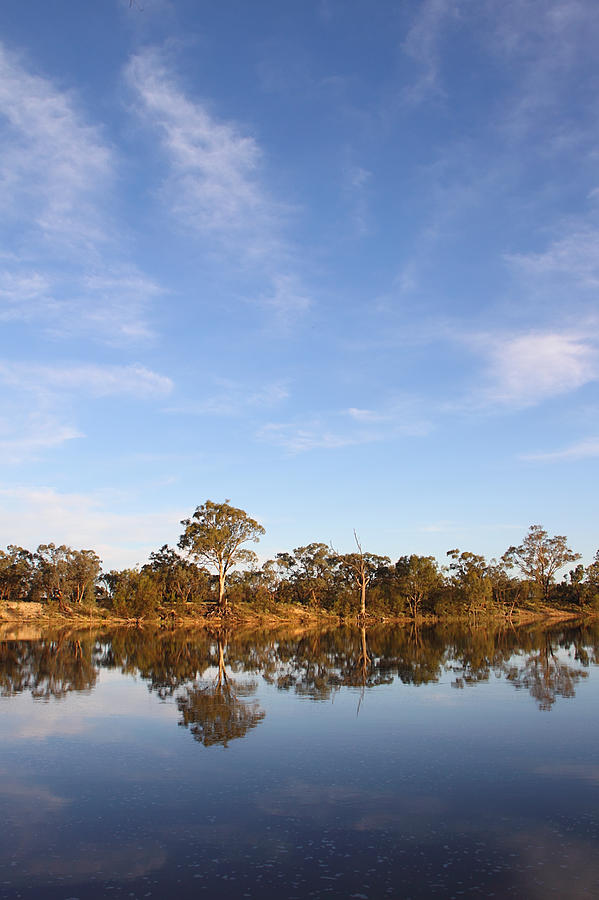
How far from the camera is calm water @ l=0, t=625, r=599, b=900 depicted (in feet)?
26.4

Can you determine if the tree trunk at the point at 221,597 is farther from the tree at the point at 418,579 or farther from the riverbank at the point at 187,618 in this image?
the tree at the point at 418,579

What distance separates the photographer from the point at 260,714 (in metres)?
18.4

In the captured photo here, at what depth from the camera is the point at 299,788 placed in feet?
38.0

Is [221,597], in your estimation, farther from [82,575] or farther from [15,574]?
[15,574]

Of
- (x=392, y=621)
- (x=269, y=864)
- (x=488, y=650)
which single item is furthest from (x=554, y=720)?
(x=392, y=621)

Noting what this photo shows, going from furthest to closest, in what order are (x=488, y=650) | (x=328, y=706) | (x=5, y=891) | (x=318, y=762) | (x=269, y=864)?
(x=488, y=650), (x=328, y=706), (x=318, y=762), (x=269, y=864), (x=5, y=891)

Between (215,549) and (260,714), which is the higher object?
(215,549)

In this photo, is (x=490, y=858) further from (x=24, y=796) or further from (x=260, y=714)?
(x=260, y=714)

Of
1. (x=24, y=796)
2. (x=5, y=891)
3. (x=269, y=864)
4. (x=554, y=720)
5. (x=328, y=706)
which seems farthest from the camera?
(x=328, y=706)

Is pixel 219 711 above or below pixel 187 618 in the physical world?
below

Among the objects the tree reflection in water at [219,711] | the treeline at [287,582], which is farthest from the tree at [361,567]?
the tree reflection in water at [219,711]

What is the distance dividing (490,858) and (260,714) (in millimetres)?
10802

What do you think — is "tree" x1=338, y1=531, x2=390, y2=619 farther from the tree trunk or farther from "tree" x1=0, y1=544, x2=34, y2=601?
"tree" x1=0, y1=544, x2=34, y2=601

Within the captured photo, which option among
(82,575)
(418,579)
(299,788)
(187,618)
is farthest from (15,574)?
(299,788)
